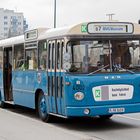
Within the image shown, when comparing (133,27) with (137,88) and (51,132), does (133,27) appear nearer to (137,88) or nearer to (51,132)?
(137,88)

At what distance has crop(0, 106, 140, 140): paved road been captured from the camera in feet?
39.4

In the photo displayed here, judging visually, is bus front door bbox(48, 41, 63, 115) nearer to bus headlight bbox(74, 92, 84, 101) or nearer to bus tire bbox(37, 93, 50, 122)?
bus tire bbox(37, 93, 50, 122)

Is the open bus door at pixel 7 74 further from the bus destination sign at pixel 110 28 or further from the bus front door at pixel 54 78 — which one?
the bus destination sign at pixel 110 28

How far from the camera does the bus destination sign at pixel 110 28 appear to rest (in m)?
13.3

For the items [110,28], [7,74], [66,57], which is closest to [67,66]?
[66,57]

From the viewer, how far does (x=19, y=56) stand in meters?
17.5

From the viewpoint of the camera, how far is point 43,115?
49.2 feet

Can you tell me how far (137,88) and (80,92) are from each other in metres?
1.51

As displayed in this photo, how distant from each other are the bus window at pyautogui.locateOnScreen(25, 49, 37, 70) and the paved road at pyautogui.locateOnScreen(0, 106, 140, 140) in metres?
1.60

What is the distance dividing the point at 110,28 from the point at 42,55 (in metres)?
2.50

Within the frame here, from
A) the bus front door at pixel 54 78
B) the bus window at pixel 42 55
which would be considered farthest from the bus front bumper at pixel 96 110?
the bus window at pixel 42 55

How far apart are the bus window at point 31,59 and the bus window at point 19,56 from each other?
1.98ft

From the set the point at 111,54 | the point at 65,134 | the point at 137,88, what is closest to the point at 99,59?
the point at 111,54

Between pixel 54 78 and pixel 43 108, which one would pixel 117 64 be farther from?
pixel 43 108
